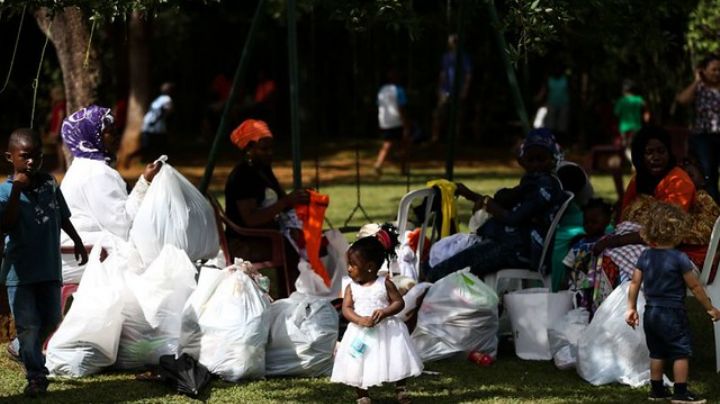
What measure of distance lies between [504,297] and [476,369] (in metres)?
0.63

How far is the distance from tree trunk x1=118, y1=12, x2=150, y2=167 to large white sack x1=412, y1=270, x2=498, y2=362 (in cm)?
1439

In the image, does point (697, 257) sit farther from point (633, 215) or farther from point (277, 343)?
point (277, 343)

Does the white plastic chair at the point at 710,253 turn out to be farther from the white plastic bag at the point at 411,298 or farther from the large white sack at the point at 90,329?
the large white sack at the point at 90,329

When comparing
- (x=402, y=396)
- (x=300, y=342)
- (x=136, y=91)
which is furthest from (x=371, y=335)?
(x=136, y=91)

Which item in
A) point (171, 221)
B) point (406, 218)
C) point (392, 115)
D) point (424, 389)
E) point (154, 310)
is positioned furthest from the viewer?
point (392, 115)

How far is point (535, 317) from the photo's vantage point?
308 inches

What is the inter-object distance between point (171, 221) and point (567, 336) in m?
2.38

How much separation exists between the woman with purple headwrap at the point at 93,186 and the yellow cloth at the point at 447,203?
6.68 feet

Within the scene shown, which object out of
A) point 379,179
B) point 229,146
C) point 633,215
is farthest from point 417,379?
point 229,146

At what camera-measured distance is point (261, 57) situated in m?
28.1

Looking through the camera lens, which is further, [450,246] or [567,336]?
[450,246]

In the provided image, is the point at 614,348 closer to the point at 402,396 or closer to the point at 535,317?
the point at 535,317

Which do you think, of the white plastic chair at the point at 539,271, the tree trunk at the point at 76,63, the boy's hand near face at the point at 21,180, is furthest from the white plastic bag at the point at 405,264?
the tree trunk at the point at 76,63

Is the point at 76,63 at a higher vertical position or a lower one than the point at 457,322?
higher
